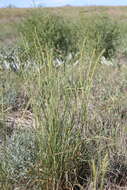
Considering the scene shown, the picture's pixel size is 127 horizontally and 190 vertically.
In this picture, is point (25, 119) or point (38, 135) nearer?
point (38, 135)

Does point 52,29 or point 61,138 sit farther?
point 52,29

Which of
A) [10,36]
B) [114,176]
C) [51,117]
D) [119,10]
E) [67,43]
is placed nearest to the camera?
[51,117]

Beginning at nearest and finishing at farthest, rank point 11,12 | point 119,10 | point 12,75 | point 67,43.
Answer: point 12,75 → point 67,43 → point 11,12 → point 119,10

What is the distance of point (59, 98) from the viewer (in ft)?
11.6

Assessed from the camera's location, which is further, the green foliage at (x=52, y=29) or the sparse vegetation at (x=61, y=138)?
the green foliage at (x=52, y=29)

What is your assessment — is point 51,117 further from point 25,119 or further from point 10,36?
point 10,36

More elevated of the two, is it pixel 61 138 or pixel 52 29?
pixel 61 138

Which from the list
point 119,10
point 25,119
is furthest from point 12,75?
point 119,10

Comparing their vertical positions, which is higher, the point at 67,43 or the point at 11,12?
the point at 67,43

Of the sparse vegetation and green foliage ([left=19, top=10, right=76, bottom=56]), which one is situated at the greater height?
the sparse vegetation

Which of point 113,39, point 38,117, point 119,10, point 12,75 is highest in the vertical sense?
point 38,117

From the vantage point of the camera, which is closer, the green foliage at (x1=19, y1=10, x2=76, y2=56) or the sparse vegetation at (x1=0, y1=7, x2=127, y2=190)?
the sparse vegetation at (x1=0, y1=7, x2=127, y2=190)

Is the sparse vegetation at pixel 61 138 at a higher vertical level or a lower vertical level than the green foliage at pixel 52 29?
higher

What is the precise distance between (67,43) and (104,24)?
1471 mm
